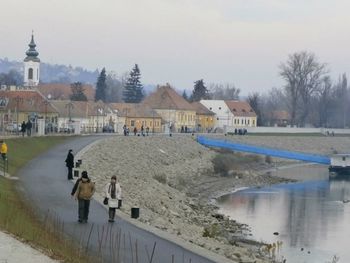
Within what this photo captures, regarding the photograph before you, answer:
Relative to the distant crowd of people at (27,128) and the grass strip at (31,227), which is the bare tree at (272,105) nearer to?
the distant crowd of people at (27,128)

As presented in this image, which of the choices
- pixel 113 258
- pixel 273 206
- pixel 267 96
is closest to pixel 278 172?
pixel 273 206

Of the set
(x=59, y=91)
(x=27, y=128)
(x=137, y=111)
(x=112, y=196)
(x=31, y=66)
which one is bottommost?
(x=112, y=196)

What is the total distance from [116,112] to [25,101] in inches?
1008

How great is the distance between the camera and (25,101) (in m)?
72.0

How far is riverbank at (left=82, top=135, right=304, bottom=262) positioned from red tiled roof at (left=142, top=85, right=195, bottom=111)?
2769 centimetres

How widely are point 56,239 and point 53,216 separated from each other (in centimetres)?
422

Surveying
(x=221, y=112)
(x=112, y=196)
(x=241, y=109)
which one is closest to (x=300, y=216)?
(x=112, y=196)

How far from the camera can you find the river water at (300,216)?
1101 inches

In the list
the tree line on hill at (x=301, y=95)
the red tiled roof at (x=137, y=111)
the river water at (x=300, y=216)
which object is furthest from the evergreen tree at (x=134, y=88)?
the river water at (x=300, y=216)

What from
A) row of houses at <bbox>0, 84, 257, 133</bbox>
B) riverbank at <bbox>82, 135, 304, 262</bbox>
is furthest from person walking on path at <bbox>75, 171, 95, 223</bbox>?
row of houses at <bbox>0, 84, 257, 133</bbox>

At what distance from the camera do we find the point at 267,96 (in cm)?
18825

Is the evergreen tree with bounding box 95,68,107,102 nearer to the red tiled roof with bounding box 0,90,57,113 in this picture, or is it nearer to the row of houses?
the row of houses

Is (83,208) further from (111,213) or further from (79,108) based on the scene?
(79,108)

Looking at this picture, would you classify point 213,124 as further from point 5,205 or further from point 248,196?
point 5,205
